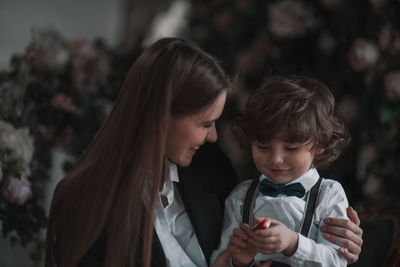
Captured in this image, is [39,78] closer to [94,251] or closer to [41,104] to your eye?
[41,104]

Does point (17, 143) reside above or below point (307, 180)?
above

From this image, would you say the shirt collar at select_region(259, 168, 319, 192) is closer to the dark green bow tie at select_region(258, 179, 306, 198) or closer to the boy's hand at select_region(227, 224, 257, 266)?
the dark green bow tie at select_region(258, 179, 306, 198)

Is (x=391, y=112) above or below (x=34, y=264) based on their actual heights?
above

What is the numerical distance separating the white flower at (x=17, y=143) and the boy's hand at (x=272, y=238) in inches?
28.7

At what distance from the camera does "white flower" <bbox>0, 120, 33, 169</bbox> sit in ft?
4.56

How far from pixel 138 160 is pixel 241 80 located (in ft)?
6.29

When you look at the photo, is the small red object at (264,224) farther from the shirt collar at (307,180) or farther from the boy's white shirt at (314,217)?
the shirt collar at (307,180)

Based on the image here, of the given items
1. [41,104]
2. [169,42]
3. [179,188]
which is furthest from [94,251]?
[41,104]

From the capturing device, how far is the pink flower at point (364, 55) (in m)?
2.28

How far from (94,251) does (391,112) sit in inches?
61.9

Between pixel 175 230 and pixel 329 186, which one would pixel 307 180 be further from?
pixel 175 230

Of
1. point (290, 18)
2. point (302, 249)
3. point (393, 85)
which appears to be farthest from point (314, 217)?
point (290, 18)

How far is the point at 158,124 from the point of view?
112 centimetres

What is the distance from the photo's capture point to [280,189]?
126 centimetres
